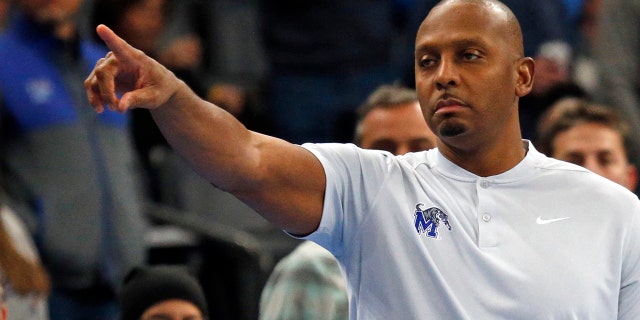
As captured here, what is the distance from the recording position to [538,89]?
689 centimetres

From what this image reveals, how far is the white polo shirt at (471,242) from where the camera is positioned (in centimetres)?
305

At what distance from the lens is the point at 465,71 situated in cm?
323

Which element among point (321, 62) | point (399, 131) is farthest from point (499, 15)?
point (321, 62)

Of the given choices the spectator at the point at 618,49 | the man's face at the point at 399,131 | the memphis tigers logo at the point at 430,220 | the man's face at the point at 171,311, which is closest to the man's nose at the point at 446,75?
the memphis tigers logo at the point at 430,220

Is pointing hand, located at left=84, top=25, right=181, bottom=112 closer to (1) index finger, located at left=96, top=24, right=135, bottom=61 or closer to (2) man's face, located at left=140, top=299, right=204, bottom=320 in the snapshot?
(1) index finger, located at left=96, top=24, right=135, bottom=61

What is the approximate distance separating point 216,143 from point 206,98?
391 cm

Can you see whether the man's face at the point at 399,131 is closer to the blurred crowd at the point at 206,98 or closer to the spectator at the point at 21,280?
the blurred crowd at the point at 206,98

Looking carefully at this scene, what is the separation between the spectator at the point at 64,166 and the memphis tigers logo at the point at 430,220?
253 cm

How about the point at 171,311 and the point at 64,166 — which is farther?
the point at 64,166

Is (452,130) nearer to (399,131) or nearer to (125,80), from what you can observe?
(125,80)

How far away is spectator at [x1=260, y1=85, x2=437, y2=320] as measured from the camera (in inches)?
176

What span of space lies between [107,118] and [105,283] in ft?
2.58

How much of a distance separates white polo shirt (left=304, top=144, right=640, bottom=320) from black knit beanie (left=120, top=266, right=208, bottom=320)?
4.88 feet

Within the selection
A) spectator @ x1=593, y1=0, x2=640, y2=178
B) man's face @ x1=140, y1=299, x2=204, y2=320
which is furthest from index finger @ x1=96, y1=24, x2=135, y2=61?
spectator @ x1=593, y1=0, x2=640, y2=178
